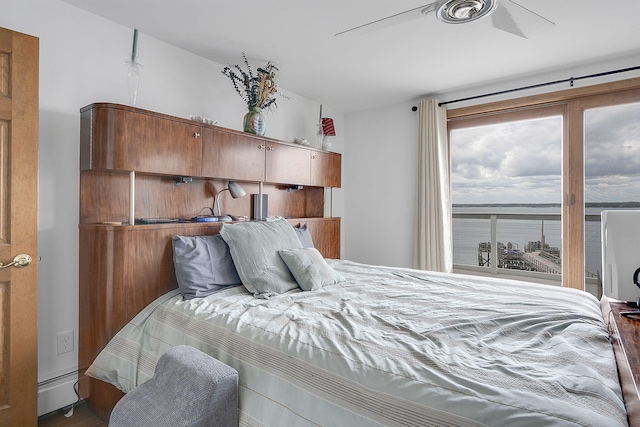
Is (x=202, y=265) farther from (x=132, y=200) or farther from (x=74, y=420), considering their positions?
(x=74, y=420)

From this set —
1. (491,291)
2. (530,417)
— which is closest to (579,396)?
(530,417)

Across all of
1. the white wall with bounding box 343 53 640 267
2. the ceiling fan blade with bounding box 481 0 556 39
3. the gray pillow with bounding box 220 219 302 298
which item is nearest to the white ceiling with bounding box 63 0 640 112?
the ceiling fan blade with bounding box 481 0 556 39

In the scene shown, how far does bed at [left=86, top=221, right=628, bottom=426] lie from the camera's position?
96cm

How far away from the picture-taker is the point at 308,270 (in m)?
2.26

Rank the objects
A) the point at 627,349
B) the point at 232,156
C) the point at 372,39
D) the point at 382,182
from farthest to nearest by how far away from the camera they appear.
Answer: the point at 382,182, the point at 232,156, the point at 372,39, the point at 627,349

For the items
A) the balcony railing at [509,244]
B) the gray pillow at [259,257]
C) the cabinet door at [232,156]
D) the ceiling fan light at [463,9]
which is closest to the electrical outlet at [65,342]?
the gray pillow at [259,257]

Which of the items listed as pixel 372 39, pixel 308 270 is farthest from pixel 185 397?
pixel 372 39

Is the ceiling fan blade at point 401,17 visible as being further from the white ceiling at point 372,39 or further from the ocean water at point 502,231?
the ocean water at point 502,231

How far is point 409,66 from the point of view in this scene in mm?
3141

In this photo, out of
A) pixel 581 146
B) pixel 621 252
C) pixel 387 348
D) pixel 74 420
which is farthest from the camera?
pixel 581 146

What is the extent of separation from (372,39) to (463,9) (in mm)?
1018

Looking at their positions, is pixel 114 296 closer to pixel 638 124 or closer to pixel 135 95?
pixel 135 95

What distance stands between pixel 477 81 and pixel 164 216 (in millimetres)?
3147

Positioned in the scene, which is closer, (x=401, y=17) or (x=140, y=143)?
(x=401, y=17)
